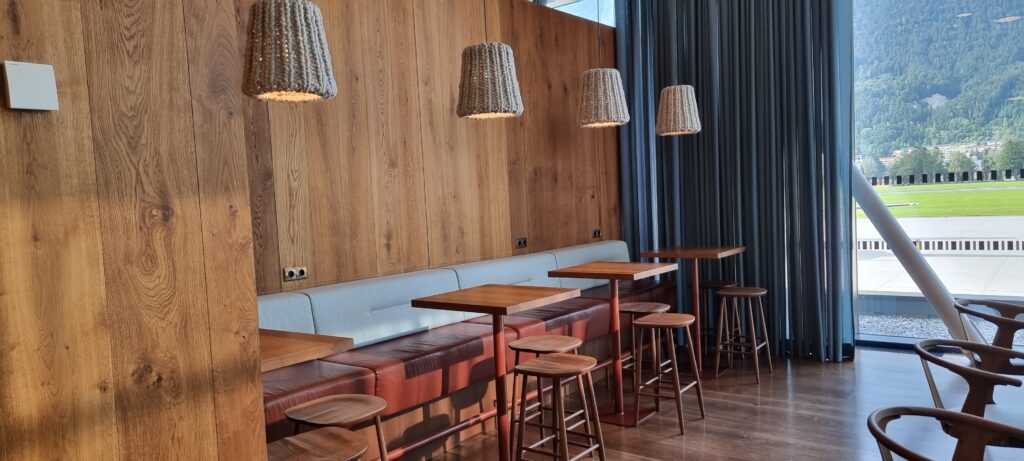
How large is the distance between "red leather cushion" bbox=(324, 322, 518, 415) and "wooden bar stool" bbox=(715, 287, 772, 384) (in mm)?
1668

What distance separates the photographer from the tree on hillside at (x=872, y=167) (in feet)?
16.4

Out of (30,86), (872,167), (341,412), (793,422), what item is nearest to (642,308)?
(793,422)

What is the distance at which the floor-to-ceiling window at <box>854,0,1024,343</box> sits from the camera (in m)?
4.54

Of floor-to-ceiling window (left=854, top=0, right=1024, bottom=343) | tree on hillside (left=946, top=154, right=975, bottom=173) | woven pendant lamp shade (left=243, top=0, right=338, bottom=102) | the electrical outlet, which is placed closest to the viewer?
woven pendant lamp shade (left=243, top=0, right=338, bottom=102)

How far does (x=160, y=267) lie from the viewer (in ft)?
5.46

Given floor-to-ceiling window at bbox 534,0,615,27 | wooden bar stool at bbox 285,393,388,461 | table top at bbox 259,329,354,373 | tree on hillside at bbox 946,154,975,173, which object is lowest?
wooden bar stool at bbox 285,393,388,461

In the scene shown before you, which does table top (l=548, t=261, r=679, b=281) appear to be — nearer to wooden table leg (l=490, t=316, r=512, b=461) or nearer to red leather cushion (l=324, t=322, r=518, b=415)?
red leather cushion (l=324, t=322, r=518, b=415)

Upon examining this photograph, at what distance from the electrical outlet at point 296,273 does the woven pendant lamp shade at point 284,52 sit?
52.3 inches

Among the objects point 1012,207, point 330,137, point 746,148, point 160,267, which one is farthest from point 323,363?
point 1012,207

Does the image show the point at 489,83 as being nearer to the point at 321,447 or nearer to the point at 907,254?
the point at 321,447

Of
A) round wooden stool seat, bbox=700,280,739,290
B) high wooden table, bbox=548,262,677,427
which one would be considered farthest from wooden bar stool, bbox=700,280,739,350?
high wooden table, bbox=548,262,677,427

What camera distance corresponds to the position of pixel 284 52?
219cm

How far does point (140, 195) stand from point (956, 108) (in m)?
5.05

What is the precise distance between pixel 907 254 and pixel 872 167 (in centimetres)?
70
